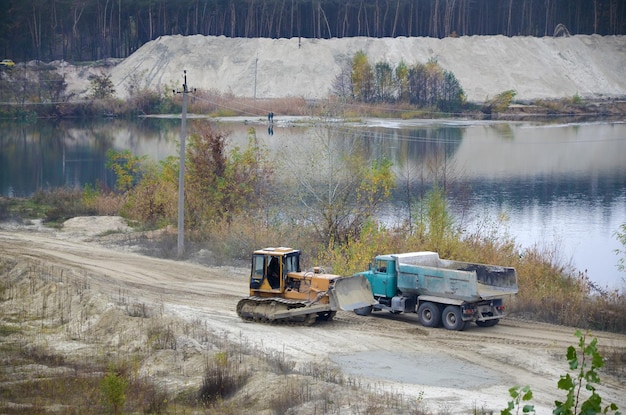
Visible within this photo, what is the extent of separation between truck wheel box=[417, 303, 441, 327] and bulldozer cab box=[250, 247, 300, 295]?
3.55m

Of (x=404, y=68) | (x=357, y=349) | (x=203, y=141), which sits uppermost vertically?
(x=404, y=68)

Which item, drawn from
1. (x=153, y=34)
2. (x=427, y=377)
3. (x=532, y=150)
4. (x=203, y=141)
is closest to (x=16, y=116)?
(x=153, y=34)

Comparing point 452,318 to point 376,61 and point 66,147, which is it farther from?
point 376,61

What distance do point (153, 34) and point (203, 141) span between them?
99730 millimetres

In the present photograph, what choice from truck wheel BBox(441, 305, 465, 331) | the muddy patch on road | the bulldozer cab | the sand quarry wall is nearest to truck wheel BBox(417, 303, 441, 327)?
truck wheel BBox(441, 305, 465, 331)

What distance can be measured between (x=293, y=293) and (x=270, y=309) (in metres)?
0.75

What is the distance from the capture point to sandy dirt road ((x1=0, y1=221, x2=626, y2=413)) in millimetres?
17812

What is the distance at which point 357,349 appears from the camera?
2075cm

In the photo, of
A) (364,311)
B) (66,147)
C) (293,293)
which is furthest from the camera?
(66,147)

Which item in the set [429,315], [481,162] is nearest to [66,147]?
[481,162]

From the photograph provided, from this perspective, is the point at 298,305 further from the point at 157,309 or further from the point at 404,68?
the point at 404,68

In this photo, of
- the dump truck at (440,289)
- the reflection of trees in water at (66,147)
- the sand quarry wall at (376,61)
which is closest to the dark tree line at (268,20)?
the sand quarry wall at (376,61)

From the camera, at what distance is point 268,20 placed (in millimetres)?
133375

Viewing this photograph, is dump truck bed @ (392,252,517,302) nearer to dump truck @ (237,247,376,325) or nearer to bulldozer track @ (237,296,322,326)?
dump truck @ (237,247,376,325)
